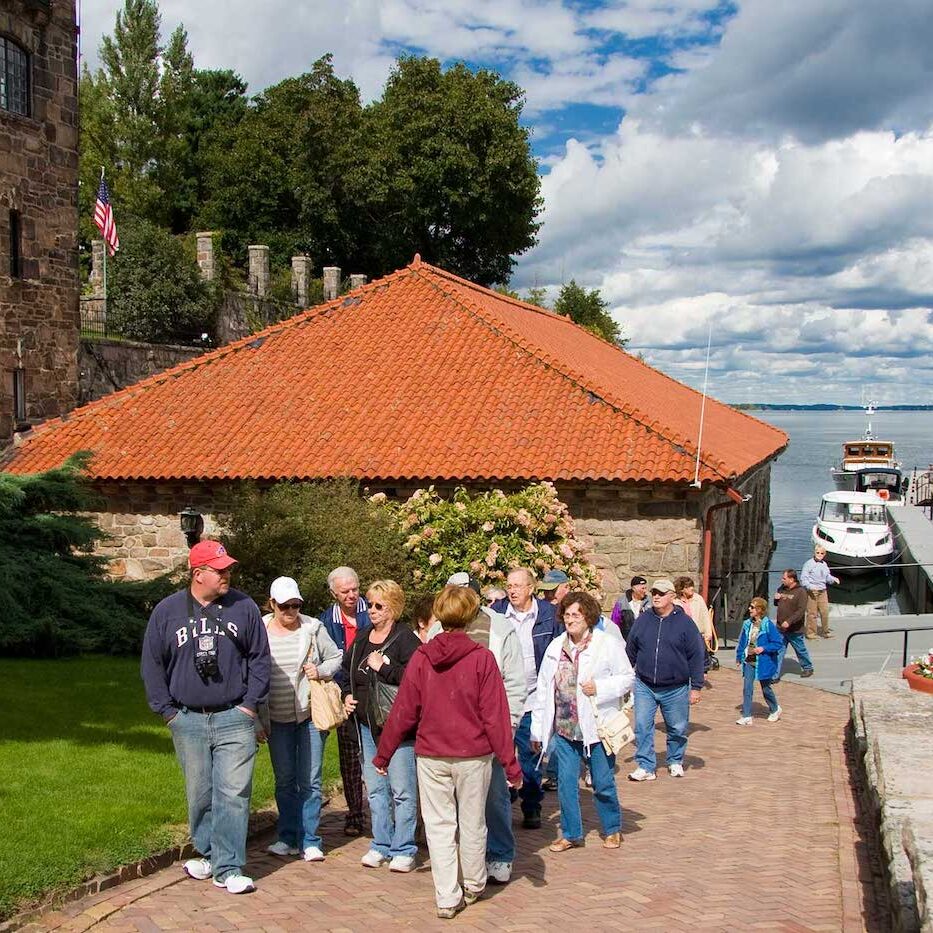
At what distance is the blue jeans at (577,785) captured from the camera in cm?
A: 778

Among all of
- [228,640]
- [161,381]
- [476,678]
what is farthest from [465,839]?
[161,381]

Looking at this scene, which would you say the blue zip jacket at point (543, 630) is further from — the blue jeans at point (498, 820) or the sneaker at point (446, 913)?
the sneaker at point (446, 913)

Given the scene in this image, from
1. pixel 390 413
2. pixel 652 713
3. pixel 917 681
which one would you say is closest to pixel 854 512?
pixel 390 413

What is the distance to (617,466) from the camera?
16.9 m

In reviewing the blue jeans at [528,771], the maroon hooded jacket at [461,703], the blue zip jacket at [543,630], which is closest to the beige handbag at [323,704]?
the maroon hooded jacket at [461,703]

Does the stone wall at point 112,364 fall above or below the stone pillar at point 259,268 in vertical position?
below

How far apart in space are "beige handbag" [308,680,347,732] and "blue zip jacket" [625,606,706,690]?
3.73 meters

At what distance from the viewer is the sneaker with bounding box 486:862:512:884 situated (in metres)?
7.04

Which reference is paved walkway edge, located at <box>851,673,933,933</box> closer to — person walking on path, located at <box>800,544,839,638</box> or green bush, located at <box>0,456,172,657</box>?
person walking on path, located at <box>800,544,839,638</box>

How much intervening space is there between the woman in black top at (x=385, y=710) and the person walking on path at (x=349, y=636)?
0.38 m

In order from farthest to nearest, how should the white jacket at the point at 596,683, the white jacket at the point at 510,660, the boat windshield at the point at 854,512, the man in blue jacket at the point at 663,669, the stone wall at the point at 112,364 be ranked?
the boat windshield at the point at 854,512
the stone wall at the point at 112,364
the man in blue jacket at the point at 663,669
the white jacket at the point at 596,683
the white jacket at the point at 510,660

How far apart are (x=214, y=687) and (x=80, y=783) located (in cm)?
216

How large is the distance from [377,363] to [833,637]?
9.58 meters

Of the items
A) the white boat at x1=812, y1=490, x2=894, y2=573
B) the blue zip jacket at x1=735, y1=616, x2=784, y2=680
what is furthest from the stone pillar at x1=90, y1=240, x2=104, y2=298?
the blue zip jacket at x1=735, y1=616, x2=784, y2=680
